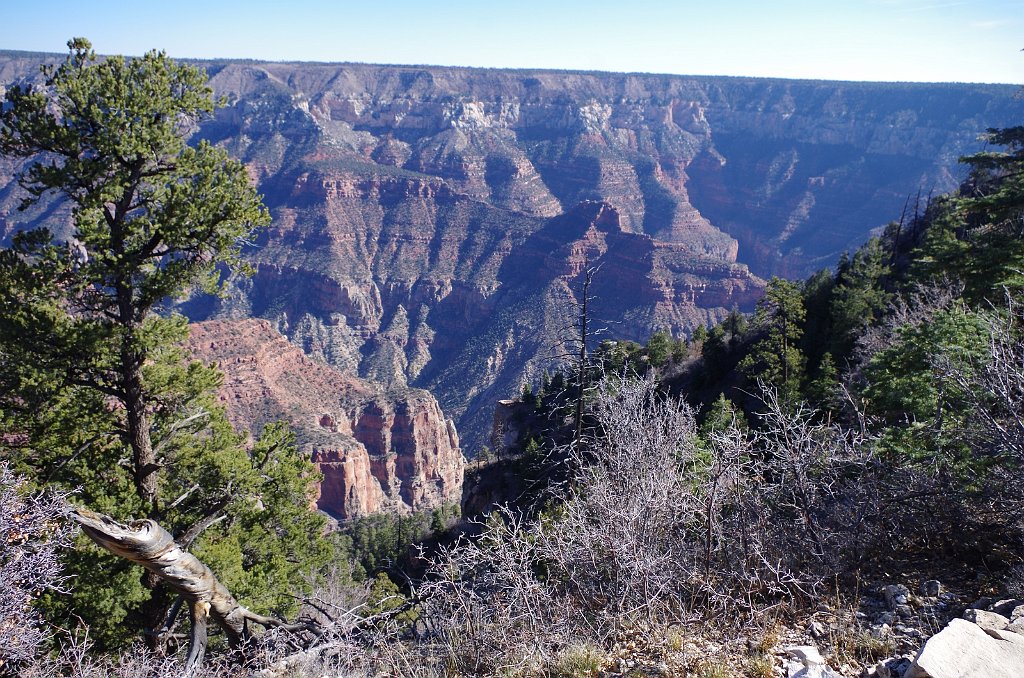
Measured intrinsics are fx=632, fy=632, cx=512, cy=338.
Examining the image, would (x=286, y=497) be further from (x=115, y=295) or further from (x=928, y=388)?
(x=928, y=388)

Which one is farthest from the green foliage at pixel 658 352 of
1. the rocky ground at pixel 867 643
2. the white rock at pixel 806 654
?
the white rock at pixel 806 654

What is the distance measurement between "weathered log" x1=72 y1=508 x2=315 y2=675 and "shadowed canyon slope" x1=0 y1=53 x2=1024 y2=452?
73.4 m

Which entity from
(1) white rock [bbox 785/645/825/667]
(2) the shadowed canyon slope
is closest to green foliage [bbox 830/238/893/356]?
(1) white rock [bbox 785/645/825/667]

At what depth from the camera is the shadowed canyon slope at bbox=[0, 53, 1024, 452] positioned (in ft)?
353

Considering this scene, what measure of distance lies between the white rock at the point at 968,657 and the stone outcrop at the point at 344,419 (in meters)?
55.6

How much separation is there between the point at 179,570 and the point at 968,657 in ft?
17.7

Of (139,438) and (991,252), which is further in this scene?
(991,252)

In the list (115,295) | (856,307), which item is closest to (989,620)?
(115,295)

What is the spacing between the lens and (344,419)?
67125 millimetres

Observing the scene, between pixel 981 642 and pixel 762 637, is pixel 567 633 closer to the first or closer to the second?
pixel 762 637

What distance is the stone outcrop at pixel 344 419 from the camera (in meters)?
59.5

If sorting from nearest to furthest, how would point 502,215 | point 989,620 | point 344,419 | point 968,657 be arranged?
point 968,657 → point 989,620 → point 344,419 → point 502,215

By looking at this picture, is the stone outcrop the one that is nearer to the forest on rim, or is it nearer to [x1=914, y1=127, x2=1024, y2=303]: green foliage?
the forest on rim

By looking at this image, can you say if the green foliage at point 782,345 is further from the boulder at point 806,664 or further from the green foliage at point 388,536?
the boulder at point 806,664
